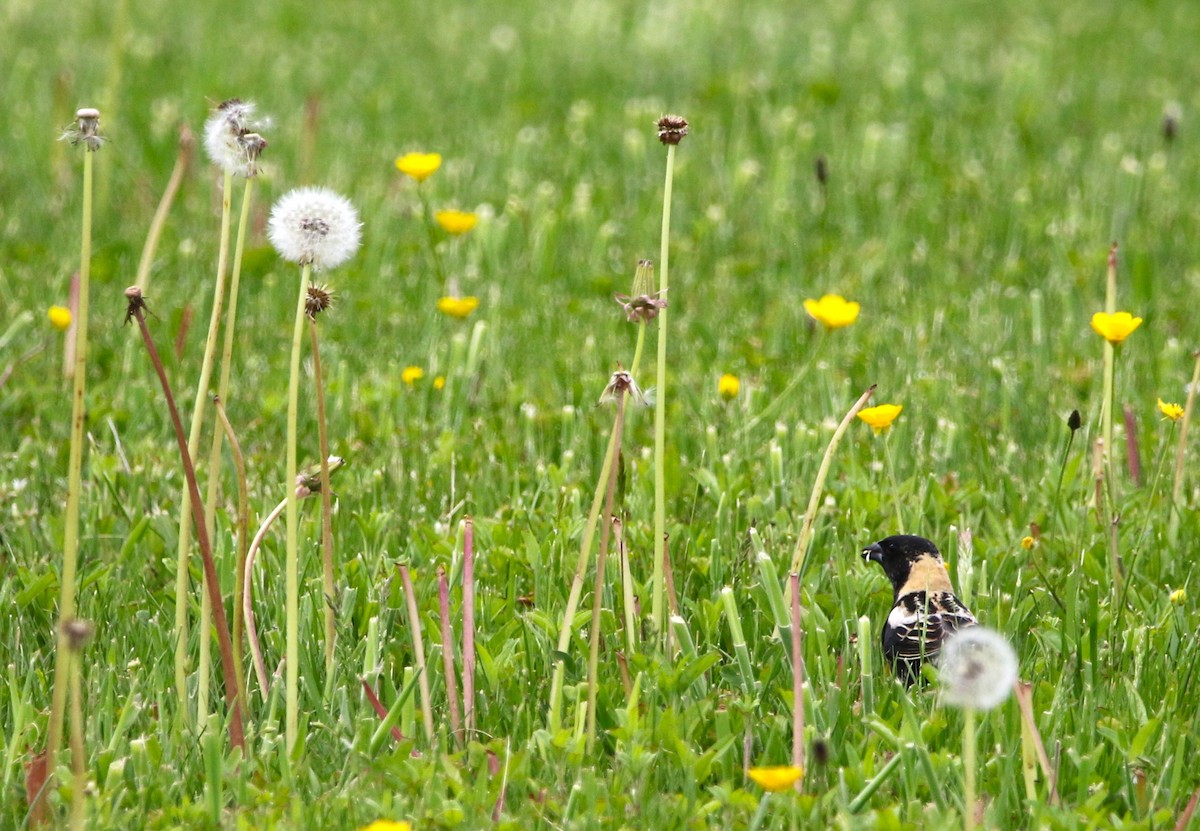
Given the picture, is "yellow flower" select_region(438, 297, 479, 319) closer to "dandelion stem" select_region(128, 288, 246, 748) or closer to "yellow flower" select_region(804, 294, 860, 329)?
"yellow flower" select_region(804, 294, 860, 329)

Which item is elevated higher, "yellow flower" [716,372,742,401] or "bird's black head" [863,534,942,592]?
"yellow flower" [716,372,742,401]

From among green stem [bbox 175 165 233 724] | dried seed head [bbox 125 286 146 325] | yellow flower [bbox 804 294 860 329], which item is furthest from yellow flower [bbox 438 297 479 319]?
dried seed head [bbox 125 286 146 325]

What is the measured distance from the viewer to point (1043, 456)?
3951 mm

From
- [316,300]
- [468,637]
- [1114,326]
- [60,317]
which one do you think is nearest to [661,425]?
[468,637]

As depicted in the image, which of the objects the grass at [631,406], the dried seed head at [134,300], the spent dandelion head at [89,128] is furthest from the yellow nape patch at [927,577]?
the spent dandelion head at [89,128]

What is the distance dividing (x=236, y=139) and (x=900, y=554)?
1456 mm

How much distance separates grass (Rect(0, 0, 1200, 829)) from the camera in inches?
95.2

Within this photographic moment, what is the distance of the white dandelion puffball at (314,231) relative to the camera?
7.31 ft

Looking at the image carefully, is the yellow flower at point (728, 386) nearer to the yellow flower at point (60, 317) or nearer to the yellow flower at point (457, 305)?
the yellow flower at point (457, 305)

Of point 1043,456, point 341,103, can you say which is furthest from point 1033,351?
point 341,103

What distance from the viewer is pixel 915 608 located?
2674 mm

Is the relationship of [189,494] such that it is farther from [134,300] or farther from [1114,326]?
[1114,326]

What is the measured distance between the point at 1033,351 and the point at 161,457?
2.75m

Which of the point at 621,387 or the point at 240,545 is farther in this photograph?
the point at 240,545
